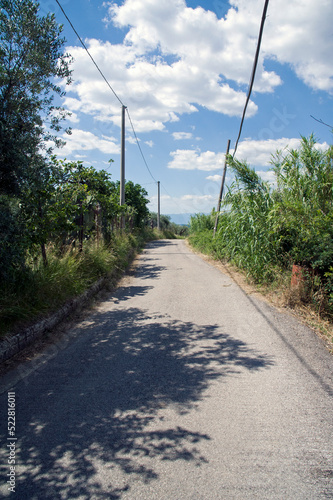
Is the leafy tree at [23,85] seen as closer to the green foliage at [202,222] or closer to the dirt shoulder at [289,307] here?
the dirt shoulder at [289,307]

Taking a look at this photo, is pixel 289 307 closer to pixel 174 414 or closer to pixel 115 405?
pixel 174 414

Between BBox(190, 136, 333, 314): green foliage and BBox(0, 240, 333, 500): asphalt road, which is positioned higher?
BBox(190, 136, 333, 314): green foliage

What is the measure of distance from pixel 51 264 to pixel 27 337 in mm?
2190

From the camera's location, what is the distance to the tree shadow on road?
82.7 inches

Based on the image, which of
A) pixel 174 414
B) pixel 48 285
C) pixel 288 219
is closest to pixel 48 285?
pixel 48 285

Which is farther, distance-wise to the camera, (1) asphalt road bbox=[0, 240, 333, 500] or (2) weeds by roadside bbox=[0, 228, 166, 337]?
(2) weeds by roadside bbox=[0, 228, 166, 337]

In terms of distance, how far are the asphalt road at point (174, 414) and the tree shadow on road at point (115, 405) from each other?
0.03 feet

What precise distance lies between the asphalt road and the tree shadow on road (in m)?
0.01

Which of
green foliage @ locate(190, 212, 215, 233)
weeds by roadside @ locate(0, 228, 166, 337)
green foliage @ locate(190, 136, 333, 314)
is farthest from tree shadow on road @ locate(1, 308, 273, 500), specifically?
green foliage @ locate(190, 212, 215, 233)

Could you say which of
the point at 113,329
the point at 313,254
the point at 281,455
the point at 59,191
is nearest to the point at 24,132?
the point at 59,191

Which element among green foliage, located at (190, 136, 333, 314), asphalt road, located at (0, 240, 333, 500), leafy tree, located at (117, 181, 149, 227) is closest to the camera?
asphalt road, located at (0, 240, 333, 500)

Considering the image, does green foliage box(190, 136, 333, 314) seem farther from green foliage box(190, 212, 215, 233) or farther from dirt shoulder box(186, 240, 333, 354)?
green foliage box(190, 212, 215, 233)

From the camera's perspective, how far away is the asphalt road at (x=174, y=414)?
6.69 ft

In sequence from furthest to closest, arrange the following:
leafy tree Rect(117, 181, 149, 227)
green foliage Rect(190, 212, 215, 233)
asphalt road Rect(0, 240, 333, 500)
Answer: leafy tree Rect(117, 181, 149, 227)
green foliage Rect(190, 212, 215, 233)
asphalt road Rect(0, 240, 333, 500)
